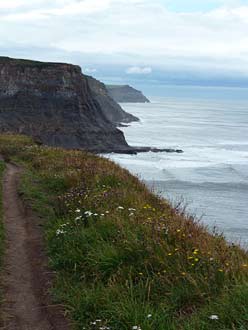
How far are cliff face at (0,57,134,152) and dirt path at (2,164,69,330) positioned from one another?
81273 mm

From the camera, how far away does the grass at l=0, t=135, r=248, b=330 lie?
5.40 m

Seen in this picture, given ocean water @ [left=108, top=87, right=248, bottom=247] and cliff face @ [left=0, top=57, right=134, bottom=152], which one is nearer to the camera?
ocean water @ [left=108, top=87, right=248, bottom=247]

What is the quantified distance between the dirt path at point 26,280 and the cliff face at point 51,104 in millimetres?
81273

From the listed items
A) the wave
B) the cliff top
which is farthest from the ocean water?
the cliff top

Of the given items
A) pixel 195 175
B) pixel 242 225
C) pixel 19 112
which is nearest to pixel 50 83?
pixel 19 112

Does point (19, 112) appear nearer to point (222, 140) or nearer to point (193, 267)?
point (222, 140)

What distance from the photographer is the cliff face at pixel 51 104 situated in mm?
92812

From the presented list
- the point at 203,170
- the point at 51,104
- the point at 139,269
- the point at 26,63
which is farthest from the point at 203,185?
the point at 139,269

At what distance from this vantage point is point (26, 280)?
7.13 meters

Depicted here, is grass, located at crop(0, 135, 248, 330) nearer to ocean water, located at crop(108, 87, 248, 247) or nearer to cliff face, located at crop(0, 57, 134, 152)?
ocean water, located at crop(108, 87, 248, 247)

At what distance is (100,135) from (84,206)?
288ft

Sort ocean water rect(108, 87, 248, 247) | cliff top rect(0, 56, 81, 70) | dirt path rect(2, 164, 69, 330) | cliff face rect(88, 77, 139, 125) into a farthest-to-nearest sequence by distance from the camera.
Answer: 1. cliff face rect(88, 77, 139, 125)
2. cliff top rect(0, 56, 81, 70)
3. ocean water rect(108, 87, 248, 247)
4. dirt path rect(2, 164, 69, 330)

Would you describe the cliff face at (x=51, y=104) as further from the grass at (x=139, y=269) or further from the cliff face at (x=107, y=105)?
the grass at (x=139, y=269)

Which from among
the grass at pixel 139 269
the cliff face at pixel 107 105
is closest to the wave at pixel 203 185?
the grass at pixel 139 269
